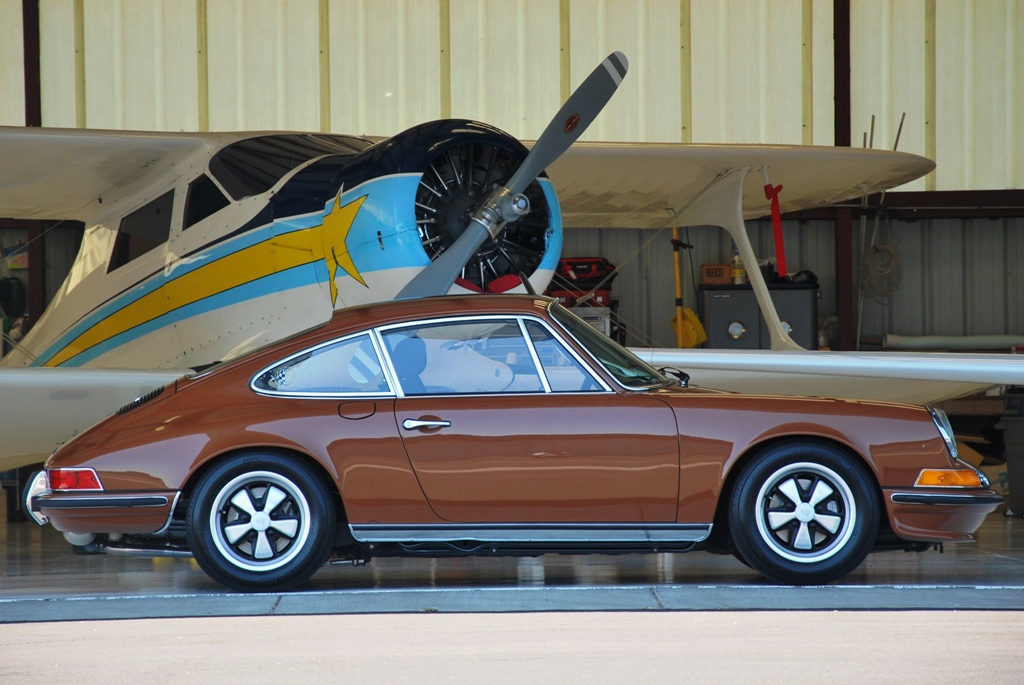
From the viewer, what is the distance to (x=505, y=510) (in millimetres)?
4422

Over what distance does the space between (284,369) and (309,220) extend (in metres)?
2.48

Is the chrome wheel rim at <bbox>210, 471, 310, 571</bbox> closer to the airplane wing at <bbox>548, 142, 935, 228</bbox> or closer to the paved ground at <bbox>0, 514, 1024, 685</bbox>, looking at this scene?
the paved ground at <bbox>0, 514, 1024, 685</bbox>

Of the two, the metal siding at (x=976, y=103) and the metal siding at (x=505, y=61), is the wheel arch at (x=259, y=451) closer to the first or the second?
the metal siding at (x=505, y=61)

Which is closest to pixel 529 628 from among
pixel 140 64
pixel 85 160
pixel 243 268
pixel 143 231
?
pixel 243 268

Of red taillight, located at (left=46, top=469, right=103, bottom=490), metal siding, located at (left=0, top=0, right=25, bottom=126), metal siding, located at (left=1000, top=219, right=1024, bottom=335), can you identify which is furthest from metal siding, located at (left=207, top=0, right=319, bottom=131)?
red taillight, located at (left=46, top=469, right=103, bottom=490)

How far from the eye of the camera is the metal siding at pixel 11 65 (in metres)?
14.3

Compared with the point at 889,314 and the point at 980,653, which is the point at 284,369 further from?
the point at 889,314

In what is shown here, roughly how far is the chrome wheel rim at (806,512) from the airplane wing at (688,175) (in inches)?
202

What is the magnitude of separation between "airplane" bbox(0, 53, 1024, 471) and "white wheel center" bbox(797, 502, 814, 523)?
Result: 1.87 m

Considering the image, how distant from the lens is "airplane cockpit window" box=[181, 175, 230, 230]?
7.56 meters

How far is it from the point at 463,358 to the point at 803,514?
1418 millimetres

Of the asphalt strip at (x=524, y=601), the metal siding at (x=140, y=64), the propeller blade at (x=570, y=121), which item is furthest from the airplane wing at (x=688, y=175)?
the metal siding at (x=140, y=64)

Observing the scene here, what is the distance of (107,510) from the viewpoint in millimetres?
4477

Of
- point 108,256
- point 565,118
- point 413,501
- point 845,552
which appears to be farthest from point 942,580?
point 108,256
